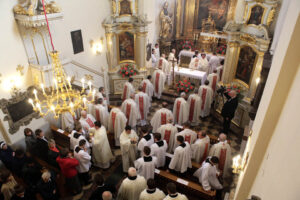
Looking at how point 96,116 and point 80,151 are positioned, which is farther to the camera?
point 96,116

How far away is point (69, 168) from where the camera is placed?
6039mm

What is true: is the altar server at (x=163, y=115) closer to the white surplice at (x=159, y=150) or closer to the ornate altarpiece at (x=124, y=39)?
the white surplice at (x=159, y=150)

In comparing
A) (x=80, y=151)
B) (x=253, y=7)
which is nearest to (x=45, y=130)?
(x=80, y=151)

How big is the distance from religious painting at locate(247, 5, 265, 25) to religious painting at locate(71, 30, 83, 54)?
686 centimetres

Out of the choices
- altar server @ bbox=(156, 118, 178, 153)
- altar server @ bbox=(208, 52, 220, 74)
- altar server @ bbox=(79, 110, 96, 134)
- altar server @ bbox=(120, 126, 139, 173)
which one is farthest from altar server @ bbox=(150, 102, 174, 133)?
altar server @ bbox=(208, 52, 220, 74)

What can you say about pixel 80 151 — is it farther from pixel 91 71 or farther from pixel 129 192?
pixel 91 71

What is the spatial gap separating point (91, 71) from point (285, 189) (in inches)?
378

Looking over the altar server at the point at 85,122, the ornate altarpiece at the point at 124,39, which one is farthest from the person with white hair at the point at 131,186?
the ornate altarpiece at the point at 124,39

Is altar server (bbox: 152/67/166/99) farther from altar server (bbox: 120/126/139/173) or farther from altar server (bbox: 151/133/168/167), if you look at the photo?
altar server (bbox: 151/133/168/167)

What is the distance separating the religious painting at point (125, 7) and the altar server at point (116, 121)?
5.15 meters

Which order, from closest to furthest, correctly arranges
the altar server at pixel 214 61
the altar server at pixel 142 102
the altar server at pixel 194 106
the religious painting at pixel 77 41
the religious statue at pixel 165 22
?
the religious painting at pixel 77 41 < the altar server at pixel 194 106 < the altar server at pixel 142 102 < the altar server at pixel 214 61 < the religious statue at pixel 165 22

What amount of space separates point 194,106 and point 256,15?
164 inches

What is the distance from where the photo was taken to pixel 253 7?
826cm

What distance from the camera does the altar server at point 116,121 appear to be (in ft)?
27.4
